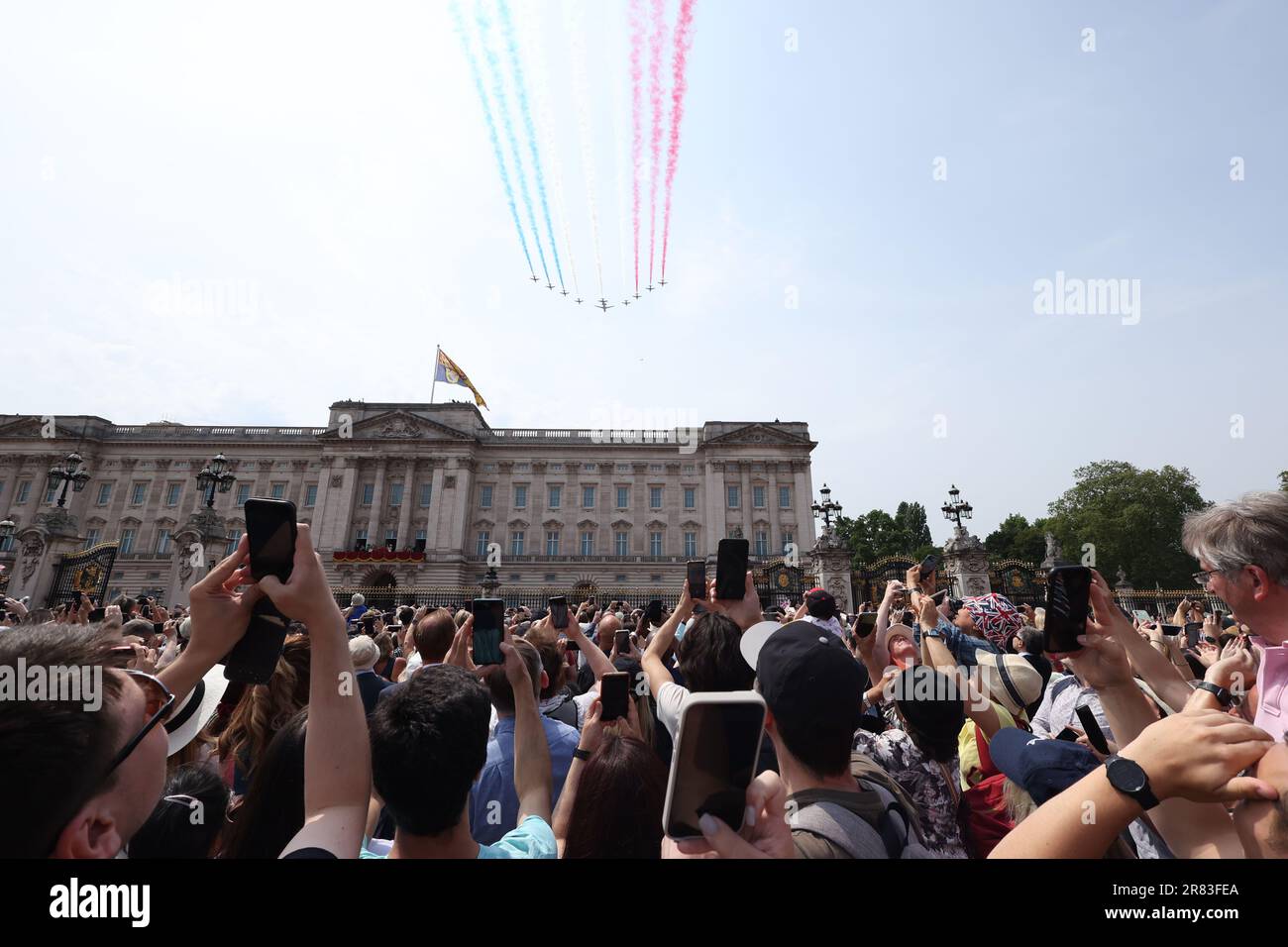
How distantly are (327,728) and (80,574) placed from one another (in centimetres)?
2707

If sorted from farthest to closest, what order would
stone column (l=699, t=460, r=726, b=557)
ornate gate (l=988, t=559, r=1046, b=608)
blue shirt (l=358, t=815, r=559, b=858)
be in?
stone column (l=699, t=460, r=726, b=557)
ornate gate (l=988, t=559, r=1046, b=608)
blue shirt (l=358, t=815, r=559, b=858)

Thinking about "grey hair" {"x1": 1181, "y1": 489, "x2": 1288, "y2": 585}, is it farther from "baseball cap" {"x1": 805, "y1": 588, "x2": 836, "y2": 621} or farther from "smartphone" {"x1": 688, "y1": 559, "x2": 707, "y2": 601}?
"baseball cap" {"x1": 805, "y1": 588, "x2": 836, "y2": 621}

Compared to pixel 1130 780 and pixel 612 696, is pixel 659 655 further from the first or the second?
pixel 1130 780

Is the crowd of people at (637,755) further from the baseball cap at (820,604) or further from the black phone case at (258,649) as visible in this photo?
the baseball cap at (820,604)

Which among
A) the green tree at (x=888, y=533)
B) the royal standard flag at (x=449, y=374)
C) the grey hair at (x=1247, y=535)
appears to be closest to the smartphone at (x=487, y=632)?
the grey hair at (x=1247, y=535)

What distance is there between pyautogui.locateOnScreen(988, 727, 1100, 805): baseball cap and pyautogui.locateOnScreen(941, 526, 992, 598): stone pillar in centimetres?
2517

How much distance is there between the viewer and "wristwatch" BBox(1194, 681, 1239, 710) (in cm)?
224

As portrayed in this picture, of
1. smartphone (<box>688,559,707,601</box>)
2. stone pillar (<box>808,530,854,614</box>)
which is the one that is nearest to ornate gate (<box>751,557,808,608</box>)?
stone pillar (<box>808,530,854,614</box>)

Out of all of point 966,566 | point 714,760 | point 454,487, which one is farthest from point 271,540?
point 454,487

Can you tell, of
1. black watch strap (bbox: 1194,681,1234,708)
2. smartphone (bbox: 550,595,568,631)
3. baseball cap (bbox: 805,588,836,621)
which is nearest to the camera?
black watch strap (bbox: 1194,681,1234,708)

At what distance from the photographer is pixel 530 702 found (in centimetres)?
287

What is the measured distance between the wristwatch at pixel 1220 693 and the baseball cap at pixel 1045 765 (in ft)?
1.77
